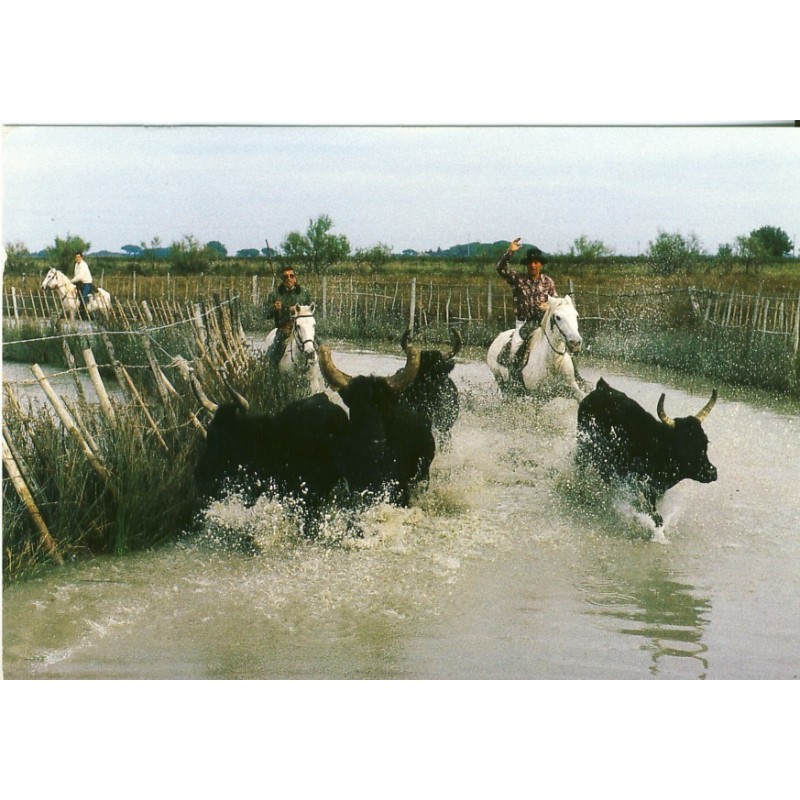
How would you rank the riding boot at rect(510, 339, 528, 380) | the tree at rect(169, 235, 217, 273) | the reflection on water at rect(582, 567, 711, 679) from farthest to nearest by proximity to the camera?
the riding boot at rect(510, 339, 528, 380), the tree at rect(169, 235, 217, 273), the reflection on water at rect(582, 567, 711, 679)

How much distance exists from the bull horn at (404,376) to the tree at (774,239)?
1583 mm

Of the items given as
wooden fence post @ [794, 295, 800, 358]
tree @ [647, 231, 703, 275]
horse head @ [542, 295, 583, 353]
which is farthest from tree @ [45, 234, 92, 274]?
wooden fence post @ [794, 295, 800, 358]

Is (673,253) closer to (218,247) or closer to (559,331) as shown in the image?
(559,331)

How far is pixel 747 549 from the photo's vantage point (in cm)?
337

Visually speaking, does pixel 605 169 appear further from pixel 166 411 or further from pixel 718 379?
pixel 166 411

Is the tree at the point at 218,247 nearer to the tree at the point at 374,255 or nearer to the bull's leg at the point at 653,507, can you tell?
the tree at the point at 374,255

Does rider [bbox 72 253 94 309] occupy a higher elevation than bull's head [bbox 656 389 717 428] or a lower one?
higher

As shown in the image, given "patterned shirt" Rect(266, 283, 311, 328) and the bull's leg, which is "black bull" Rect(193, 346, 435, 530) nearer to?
"patterned shirt" Rect(266, 283, 311, 328)

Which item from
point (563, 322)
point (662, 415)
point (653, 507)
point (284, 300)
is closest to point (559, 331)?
point (563, 322)

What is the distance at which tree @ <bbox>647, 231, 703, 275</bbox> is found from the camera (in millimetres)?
3328

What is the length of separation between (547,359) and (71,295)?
215cm

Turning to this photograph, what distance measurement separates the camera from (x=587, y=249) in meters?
3.30

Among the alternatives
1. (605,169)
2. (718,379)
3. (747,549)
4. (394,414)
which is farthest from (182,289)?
(747,549)

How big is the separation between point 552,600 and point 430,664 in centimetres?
59
